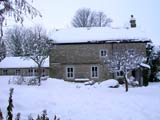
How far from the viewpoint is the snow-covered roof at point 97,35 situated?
3334 centimetres

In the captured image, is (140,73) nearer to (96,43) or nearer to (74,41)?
(96,43)

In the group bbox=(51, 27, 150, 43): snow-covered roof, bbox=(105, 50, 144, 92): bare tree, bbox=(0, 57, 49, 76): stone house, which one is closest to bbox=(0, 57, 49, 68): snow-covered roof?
bbox=(0, 57, 49, 76): stone house

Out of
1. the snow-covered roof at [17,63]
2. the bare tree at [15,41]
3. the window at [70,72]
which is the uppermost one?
the bare tree at [15,41]

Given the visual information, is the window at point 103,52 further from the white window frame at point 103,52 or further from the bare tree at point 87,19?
the bare tree at point 87,19

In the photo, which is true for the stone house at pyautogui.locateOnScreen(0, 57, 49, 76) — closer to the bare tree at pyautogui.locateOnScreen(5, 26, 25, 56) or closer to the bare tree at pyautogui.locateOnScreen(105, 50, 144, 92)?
the bare tree at pyautogui.locateOnScreen(5, 26, 25, 56)

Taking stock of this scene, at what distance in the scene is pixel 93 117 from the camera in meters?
9.88

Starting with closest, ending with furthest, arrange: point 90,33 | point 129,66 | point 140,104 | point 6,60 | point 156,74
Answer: point 140,104, point 129,66, point 90,33, point 156,74, point 6,60

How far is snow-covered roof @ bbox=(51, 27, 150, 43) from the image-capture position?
33344 mm

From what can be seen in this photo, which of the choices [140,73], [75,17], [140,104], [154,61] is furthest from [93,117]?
[75,17]

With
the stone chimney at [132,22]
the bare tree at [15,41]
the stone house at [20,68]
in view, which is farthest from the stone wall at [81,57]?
the bare tree at [15,41]

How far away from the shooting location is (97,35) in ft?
113

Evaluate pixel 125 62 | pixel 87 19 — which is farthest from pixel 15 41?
pixel 125 62

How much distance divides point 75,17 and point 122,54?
4309cm

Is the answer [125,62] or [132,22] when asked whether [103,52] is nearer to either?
[132,22]
